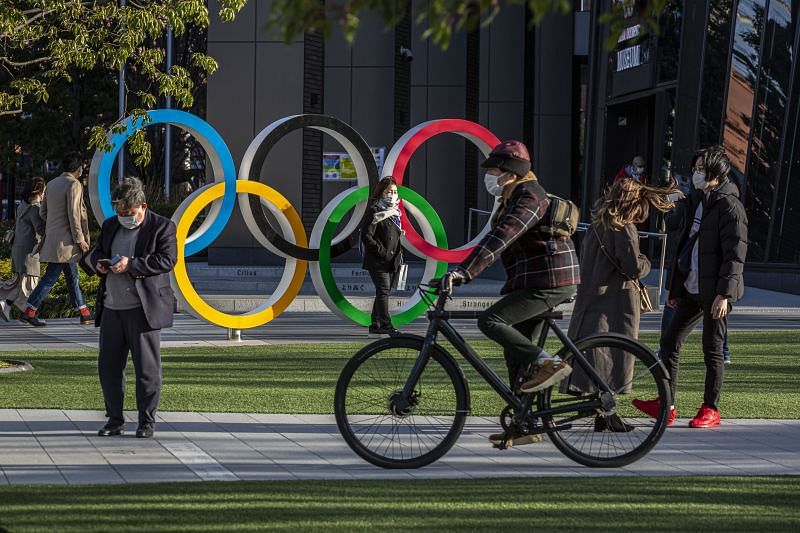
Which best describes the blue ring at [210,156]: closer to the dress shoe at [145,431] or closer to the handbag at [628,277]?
the dress shoe at [145,431]

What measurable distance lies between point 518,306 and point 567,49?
1119 inches

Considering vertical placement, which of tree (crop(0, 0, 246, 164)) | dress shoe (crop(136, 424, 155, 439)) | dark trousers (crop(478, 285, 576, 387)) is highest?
tree (crop(0, 0, 246, 164))

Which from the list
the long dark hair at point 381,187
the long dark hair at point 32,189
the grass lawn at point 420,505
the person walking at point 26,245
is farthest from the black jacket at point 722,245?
the long dark hair at point 32,189

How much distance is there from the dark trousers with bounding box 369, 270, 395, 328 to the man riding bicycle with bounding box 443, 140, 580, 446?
889 cm

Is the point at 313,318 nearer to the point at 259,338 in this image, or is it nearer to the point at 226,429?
the point at 259,338

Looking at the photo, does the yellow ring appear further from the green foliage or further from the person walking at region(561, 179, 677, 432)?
the person walking at region(561, 179, 677, 432)

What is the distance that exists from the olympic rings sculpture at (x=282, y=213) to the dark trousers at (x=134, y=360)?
18.9 ft

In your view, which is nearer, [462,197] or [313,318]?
[313,318]

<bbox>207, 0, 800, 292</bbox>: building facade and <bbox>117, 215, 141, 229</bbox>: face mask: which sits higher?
<bbox>207, 0, 800, 292</bbox>: building facade

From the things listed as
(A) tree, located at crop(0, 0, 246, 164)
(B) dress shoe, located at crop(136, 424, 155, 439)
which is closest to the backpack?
(B) dress shoe, located at crop(136, 424, 155, 439)

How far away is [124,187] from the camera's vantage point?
8961 millimetres

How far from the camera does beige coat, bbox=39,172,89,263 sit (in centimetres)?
1633

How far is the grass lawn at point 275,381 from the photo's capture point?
10.6 meters

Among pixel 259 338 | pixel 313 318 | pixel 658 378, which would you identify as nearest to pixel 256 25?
pixel 313 318
